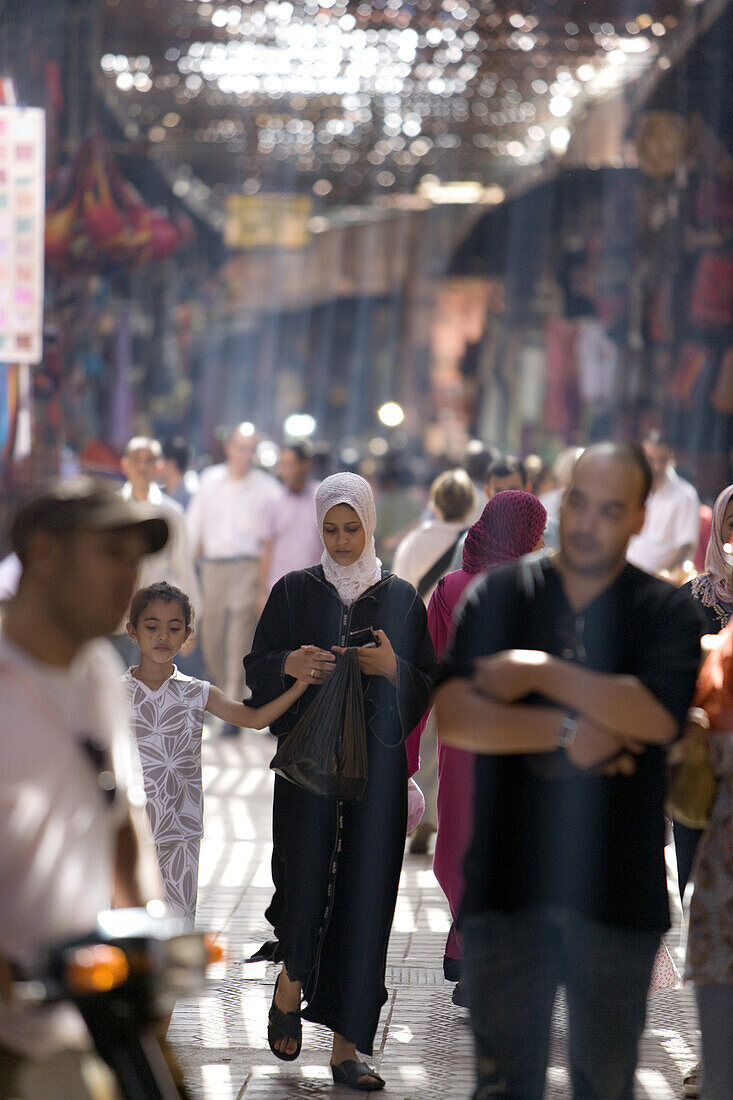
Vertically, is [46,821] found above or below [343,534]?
below

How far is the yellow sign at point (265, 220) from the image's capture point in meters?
27.5

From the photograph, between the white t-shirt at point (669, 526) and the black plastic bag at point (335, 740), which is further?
the white t-shirt at point (669, 526)

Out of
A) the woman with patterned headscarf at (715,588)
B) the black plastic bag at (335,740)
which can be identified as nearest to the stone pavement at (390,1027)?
the woman with patterned headscarf at (715,588)

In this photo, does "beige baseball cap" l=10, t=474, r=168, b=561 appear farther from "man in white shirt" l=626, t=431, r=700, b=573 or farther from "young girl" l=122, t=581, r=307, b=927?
"man in white shirt" l=626, t=431, r=700, b=573

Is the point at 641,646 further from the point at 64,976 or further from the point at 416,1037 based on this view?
the point at 416,1037

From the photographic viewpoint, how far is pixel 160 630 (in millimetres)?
4898

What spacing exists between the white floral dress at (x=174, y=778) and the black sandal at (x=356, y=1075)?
25.4 inches

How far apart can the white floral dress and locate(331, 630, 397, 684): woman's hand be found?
0.58m

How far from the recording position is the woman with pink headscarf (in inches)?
210

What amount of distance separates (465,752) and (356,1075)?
1214mm

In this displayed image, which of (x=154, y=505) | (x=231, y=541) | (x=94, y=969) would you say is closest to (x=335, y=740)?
(x=94, y=969)

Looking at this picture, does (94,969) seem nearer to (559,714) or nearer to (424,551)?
(559,714)

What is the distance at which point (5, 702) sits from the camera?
7.96ft

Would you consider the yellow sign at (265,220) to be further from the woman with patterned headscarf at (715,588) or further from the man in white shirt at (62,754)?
the man in white shirt at (62,754)
